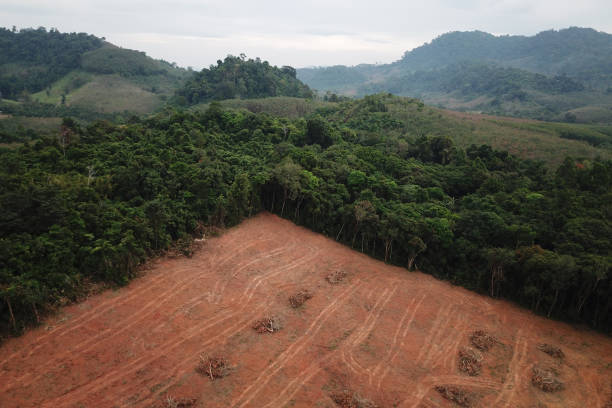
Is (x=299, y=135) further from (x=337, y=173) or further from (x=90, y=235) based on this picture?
(x=90, y=235)

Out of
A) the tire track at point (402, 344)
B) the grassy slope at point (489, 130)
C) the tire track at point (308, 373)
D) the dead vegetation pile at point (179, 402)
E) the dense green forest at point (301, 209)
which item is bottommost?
the tire track at point (402, 344)

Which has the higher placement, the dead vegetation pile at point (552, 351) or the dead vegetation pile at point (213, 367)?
the dead vegetation pile at point (213, 367)

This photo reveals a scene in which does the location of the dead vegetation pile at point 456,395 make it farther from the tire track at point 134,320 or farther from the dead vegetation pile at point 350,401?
the tire track at point 134,320

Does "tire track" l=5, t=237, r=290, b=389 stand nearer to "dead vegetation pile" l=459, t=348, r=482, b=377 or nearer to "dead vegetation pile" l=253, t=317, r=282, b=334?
"dead vegetation pile" l=253, t=317, r=282, b=334

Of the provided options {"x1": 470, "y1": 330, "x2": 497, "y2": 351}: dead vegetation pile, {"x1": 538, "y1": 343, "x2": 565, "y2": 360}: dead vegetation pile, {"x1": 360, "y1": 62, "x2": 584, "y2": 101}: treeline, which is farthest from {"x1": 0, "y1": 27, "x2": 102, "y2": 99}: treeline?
{"x1": 360, "y1": 62, "x2": 584, "y2": 101}: treeline

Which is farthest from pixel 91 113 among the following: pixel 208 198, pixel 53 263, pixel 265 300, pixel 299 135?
pixel 265 300

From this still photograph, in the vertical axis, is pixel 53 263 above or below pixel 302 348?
above

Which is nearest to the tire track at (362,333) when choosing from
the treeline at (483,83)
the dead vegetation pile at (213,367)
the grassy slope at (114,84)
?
the dead vegetation pile at (213,367)
